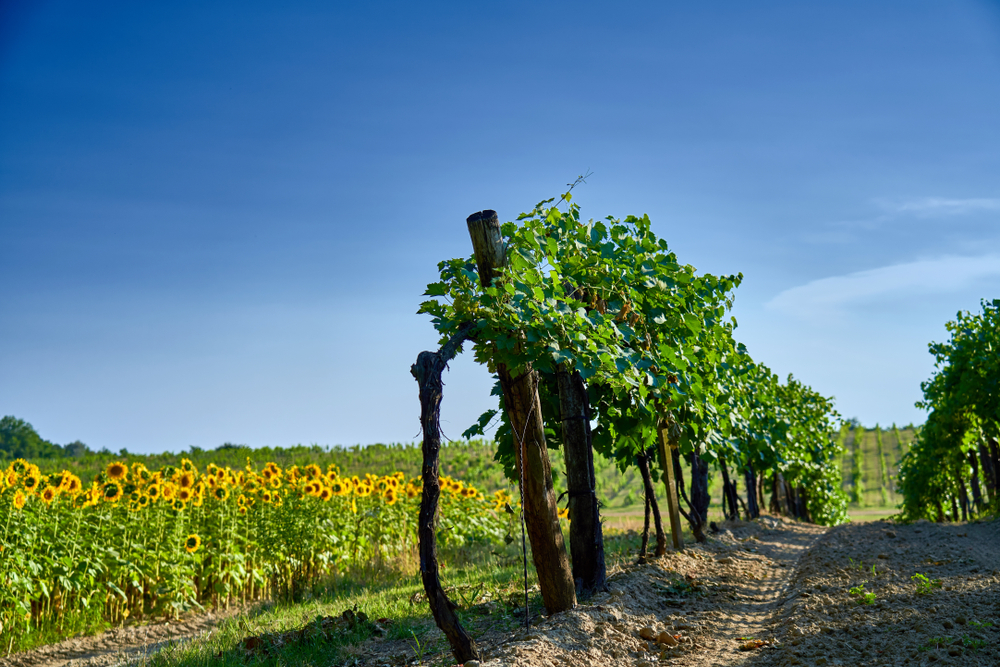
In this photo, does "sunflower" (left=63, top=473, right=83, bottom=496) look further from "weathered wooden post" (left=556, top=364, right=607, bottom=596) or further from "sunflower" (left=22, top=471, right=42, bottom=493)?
"weathered wooden post" (left=556, top=364, right=607, bottom=596)

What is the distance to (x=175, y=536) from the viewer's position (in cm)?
829

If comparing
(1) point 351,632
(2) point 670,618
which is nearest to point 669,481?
(2) point 670,618

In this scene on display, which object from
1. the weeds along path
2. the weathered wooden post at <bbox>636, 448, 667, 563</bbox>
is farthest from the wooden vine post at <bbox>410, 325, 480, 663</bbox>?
the weeds along path

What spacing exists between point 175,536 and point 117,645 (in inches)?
53.3

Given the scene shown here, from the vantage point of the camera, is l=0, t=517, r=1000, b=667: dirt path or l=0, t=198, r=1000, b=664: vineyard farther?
l=0, t=198, r=1000, b=664: vineyard

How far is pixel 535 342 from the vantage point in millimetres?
4273

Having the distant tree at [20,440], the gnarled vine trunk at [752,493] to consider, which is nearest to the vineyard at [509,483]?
the gnarled vine trunk at [752,493]

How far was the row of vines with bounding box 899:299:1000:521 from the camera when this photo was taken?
11.8 metres

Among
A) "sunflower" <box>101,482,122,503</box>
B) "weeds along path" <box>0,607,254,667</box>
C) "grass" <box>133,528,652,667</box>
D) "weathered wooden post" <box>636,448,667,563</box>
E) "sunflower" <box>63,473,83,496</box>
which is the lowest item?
"weeds along path" <box>0,607,254,667</box>

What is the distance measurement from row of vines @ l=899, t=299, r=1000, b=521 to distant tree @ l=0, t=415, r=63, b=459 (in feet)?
170

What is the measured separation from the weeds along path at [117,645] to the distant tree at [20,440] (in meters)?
47.9

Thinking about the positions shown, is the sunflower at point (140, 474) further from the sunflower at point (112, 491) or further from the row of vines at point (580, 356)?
the row of vines at point (580, 356)

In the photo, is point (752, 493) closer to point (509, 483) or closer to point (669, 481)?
point (509, 483)

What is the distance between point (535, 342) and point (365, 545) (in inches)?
285
